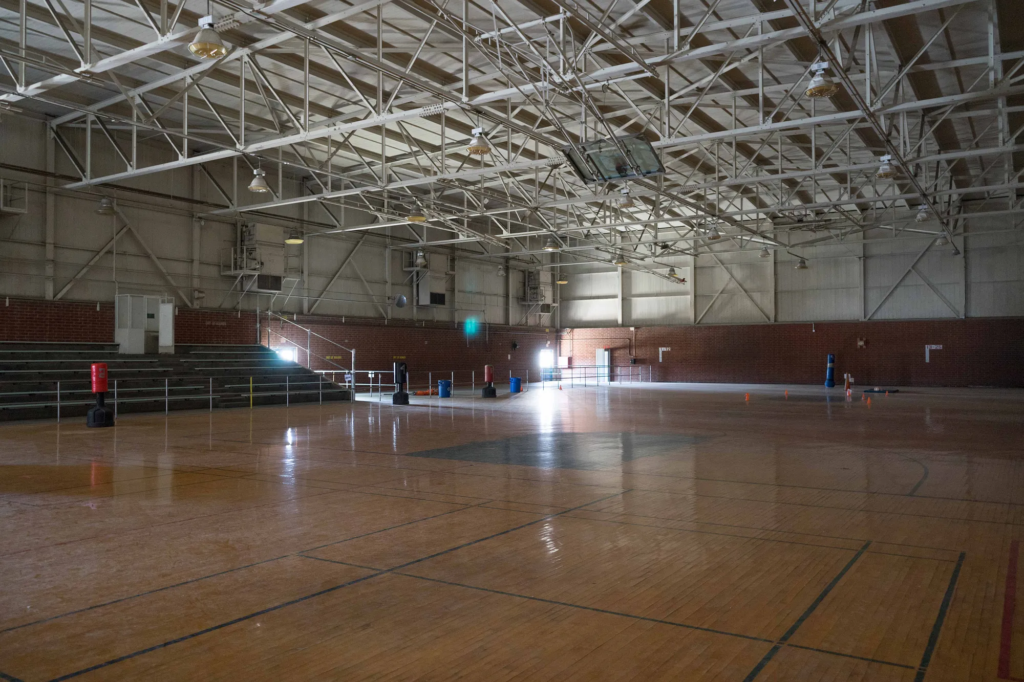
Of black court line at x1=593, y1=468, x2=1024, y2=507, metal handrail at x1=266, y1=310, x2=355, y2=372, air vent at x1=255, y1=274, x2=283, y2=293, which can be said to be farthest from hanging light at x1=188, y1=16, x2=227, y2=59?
metal handrail at x1=266, y1=310, x2=355, y2=372

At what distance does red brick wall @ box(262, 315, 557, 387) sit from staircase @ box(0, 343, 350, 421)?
3.00 meters

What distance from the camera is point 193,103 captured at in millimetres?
19484

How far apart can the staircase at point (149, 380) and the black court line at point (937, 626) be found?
15.5m

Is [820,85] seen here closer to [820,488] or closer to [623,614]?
[820,488]

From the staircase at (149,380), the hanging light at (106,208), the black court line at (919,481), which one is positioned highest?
the hanging light at (106,208)

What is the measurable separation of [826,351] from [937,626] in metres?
31.2

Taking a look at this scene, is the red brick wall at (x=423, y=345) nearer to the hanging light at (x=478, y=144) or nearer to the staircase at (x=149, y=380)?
the staircase at (x=149, y=380)

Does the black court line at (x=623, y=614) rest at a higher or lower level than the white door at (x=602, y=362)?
lower

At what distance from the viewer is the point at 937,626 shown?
378cm

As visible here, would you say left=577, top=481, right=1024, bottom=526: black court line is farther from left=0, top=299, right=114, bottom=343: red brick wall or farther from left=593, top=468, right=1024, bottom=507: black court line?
left=0, top=299, right=114, bottom=343: red brick wall

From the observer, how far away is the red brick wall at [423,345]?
27.2 metres

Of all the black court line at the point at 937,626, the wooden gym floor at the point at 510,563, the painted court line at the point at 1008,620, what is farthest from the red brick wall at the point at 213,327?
the painted court line at the point at 1008,620

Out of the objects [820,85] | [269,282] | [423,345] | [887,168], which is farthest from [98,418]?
[423,345]

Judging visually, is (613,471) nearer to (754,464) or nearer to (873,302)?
(754,464)
